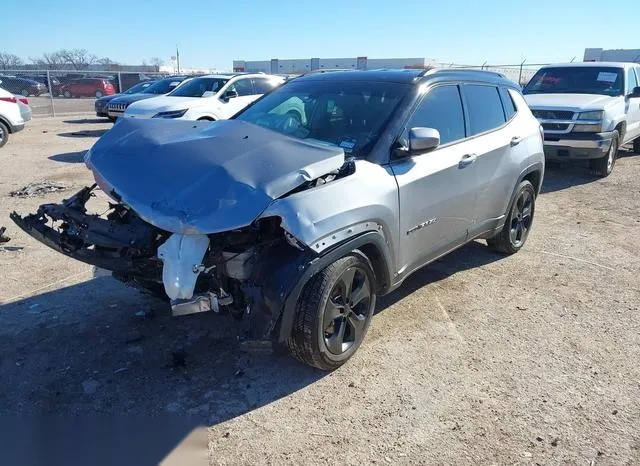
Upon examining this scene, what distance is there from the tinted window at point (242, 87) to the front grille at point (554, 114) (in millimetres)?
6706

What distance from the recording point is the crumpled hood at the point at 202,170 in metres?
2.96

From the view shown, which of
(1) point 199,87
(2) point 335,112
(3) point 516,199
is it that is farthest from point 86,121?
(3) point 516,199

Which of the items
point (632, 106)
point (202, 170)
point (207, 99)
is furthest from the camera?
point (207, 99)

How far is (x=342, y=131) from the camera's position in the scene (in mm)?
4027

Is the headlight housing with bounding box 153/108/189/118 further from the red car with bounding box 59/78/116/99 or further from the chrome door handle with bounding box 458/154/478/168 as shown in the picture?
the red car with bounding box 59/78/116/99

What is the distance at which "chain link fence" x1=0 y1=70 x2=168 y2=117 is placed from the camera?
73.4ft

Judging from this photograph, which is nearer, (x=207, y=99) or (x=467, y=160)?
(x=467, y=160)

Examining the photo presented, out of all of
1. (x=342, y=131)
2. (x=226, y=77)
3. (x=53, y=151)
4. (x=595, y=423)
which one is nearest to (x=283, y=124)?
(x=342, y=131)

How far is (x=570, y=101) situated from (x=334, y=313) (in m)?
8.28

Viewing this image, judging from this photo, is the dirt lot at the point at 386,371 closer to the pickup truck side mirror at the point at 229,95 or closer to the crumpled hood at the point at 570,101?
the crumpled hood at the point at 570,101

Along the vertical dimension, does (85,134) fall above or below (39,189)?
below

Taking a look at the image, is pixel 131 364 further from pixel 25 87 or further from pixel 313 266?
Answer: pixel 25 87

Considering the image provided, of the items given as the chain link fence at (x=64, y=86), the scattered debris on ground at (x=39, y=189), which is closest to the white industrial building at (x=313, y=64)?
the chain link fence at (x=64, y=86)

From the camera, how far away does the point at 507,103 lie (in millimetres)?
5410
